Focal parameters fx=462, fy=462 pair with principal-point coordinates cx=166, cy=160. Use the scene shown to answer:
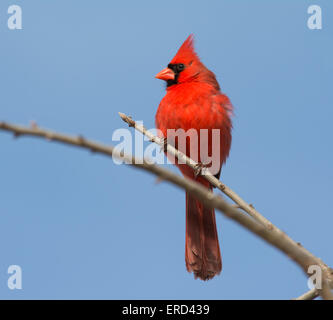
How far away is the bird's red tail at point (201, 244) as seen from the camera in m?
2.88

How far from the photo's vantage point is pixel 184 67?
11.2 ft

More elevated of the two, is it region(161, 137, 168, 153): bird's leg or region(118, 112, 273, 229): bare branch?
region(161, 137, 168, 153): bird's leg

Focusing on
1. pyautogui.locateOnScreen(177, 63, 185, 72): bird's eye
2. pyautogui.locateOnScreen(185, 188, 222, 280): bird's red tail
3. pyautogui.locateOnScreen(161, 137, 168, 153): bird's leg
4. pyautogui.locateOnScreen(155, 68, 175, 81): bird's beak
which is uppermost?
pyautogui.locateOnScreen(177, 63, 185, 72): bird's eye

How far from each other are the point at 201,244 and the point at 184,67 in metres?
1.32

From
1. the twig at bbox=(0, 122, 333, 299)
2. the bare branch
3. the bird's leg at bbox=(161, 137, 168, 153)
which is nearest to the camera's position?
the twig at bbox=(0, 122, 333, 299)

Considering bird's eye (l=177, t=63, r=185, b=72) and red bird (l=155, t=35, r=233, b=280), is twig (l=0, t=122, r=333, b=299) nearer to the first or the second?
red bird (l=155, t=35, r=233, b=280)

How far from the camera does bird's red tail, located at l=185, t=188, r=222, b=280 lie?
2.88 m

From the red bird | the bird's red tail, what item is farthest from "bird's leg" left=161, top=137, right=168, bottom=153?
the bird's red tail

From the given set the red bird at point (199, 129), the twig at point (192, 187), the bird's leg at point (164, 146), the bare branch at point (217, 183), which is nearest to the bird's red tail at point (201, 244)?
the red bird at point (199, 129)

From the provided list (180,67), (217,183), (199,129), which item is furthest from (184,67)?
(217,183)

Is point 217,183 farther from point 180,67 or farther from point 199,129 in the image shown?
point 180,67

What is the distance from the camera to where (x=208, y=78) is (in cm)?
334
